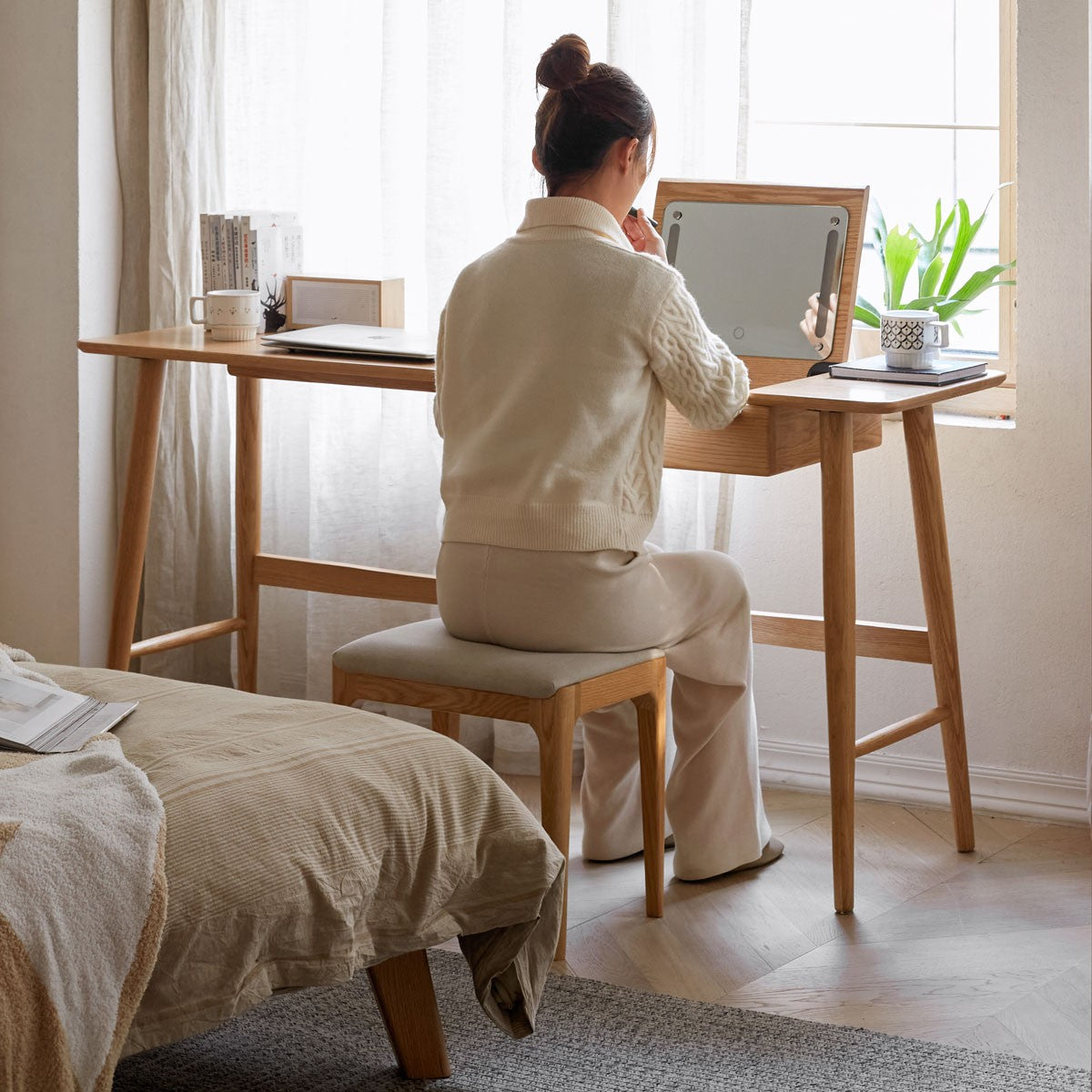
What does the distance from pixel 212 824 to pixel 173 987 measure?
6.4 inches

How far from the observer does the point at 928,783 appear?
3225 millimetres

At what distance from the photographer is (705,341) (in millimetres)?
2447

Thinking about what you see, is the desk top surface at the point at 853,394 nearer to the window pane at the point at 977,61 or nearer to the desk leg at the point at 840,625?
the desk leg at the point at 840,625

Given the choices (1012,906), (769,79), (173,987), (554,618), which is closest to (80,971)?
(173,987)

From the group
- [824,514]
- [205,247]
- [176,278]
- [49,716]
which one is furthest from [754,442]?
[176,278]

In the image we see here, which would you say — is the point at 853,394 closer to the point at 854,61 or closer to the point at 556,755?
the point at 556,755

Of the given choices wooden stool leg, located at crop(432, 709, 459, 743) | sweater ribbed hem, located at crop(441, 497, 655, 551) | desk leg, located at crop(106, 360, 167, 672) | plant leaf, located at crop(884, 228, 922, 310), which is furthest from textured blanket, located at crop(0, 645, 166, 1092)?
plant leaf, located at crop(884, 228, 922, 310)

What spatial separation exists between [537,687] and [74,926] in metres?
0.89

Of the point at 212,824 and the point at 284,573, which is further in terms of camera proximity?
the point at 284,573

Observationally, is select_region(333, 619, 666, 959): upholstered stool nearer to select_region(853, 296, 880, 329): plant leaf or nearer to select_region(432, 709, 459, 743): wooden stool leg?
select_region(432, 709, 459, 743): wooden stool leg

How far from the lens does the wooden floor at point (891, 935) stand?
7.55 ft

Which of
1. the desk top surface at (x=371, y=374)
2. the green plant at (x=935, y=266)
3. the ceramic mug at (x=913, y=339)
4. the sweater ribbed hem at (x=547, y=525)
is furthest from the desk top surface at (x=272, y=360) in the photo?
the green plant at (x=935, y=266)

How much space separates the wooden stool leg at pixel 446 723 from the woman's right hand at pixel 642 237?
82cm

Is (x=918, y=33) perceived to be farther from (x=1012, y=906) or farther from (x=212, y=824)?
(x=212, y=824)
